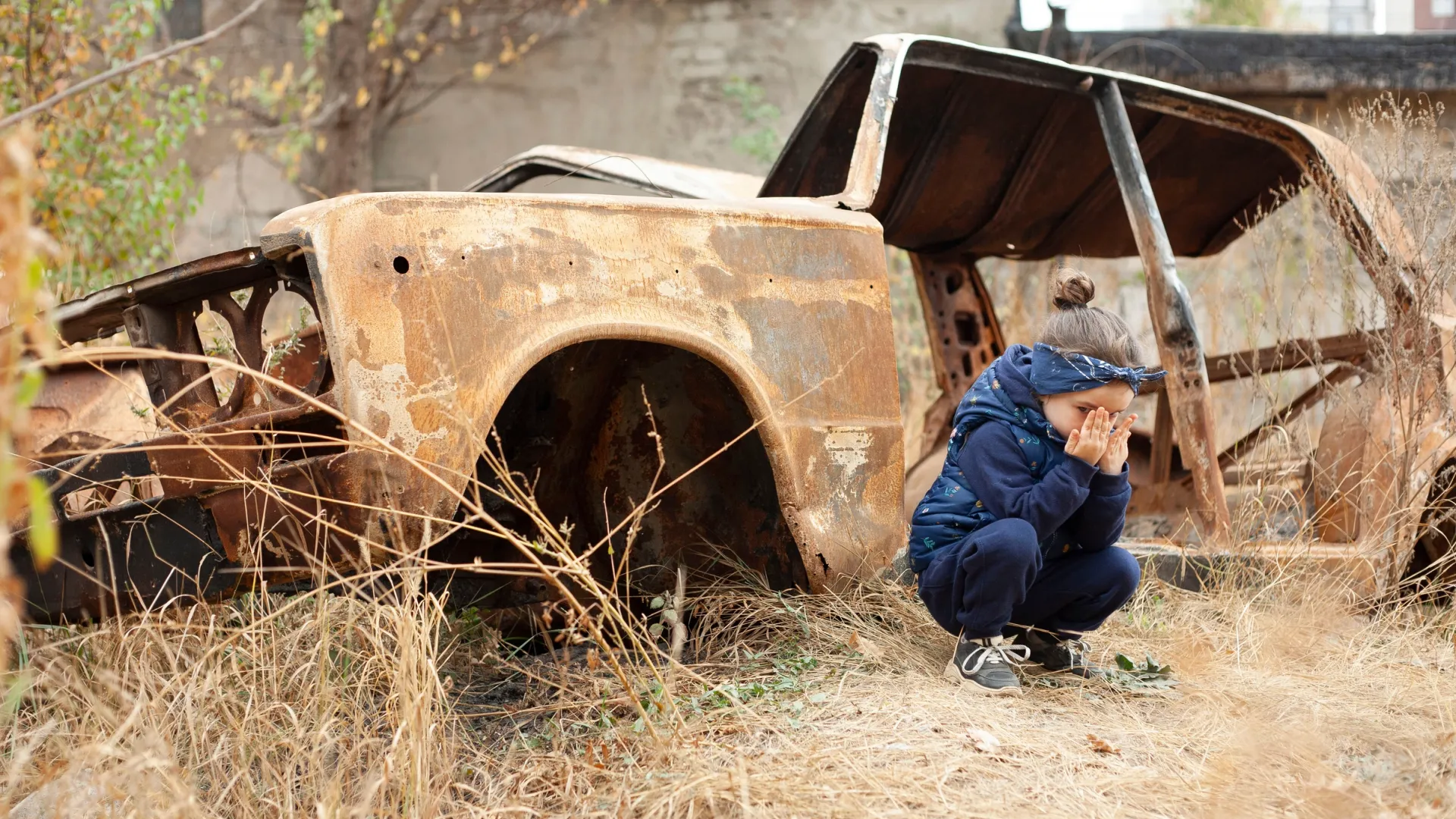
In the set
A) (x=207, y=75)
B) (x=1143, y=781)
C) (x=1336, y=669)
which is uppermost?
(x=207, y=75)

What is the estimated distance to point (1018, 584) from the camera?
2662mm

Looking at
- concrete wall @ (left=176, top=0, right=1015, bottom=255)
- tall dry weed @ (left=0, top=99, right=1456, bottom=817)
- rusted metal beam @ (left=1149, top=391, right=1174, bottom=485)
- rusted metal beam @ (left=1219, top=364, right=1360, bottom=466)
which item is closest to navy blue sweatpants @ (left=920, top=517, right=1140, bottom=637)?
A: tall dry weed @ (left=0, top=99, right=1456, bottom=817)

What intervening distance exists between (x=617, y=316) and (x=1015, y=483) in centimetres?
Answer: 95

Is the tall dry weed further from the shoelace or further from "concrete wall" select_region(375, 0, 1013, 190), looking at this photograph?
"concrete wall" select_region(375, 0, 1013, 190)

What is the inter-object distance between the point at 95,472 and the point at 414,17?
7552mm

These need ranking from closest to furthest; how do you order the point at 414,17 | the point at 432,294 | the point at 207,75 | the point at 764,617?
the point at 432,294 → the point at 764,617 → the point at 207,75 → the point at 414,17

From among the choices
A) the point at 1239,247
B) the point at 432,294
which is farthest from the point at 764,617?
the point at 1239,247

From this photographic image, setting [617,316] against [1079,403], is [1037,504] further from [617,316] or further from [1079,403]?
[617,316]

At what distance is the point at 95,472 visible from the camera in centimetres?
255

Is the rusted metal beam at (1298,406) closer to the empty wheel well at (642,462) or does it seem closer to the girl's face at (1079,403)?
the girl's face at (1079,403)

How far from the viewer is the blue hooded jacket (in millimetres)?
2607

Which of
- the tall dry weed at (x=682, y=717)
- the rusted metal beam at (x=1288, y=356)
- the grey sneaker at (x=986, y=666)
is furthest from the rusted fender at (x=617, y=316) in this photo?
the rusted metal beam at (x=1288, y=356)

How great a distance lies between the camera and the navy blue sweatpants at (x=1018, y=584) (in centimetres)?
262

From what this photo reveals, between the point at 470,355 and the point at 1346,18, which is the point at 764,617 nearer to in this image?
the point at 470,355
